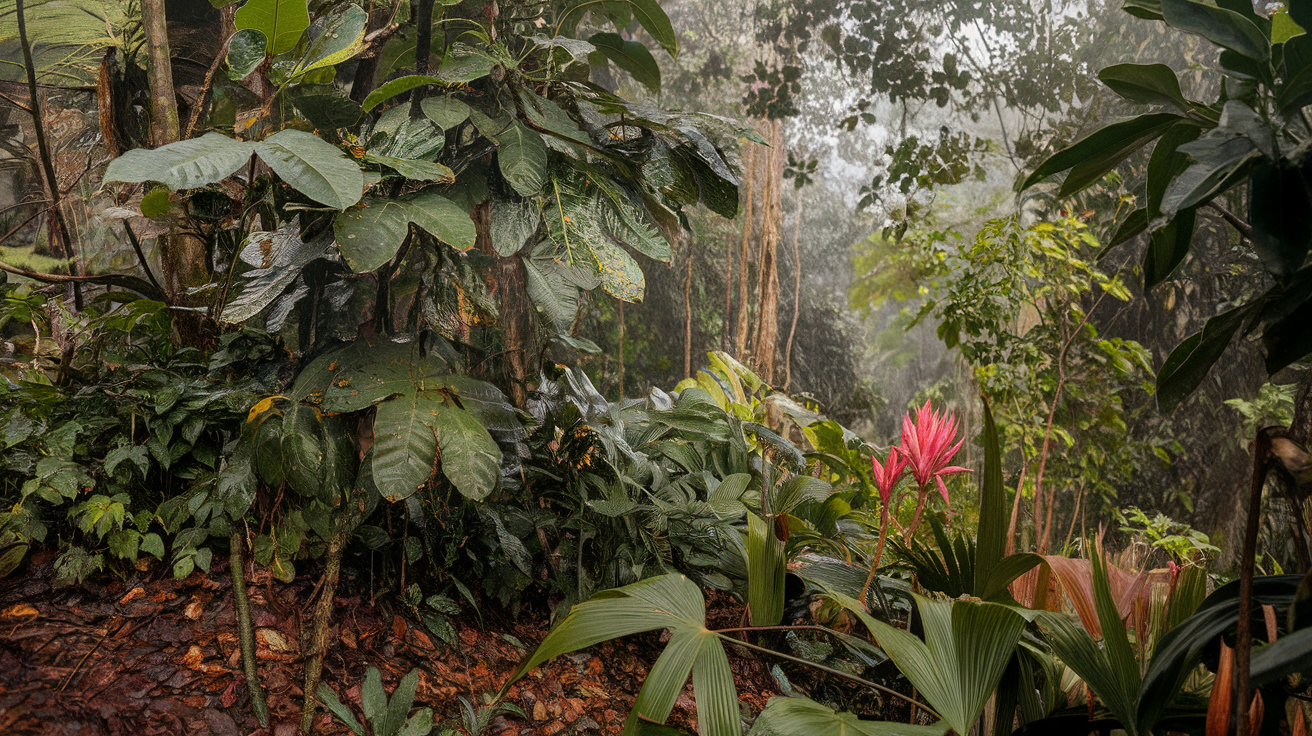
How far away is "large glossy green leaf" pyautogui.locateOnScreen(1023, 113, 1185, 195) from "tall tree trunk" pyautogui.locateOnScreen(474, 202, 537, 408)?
106cm

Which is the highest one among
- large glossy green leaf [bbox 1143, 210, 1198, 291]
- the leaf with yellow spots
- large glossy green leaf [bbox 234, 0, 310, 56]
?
large glossy green leaf [bbox 234, 0, 310, 56]

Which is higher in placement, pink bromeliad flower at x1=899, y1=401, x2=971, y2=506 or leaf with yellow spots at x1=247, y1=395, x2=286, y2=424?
leaf with yellow spots at x1=247, y1=395, x2=286, y2=424

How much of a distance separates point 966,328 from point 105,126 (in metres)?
3.19

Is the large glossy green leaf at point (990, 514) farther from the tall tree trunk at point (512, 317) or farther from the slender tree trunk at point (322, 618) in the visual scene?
the slender tree trunk at point (322, 618)

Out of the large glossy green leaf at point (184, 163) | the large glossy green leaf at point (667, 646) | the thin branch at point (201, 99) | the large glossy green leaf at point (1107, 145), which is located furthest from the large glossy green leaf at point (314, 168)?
the large glossy green leaf at point (1107, 145)

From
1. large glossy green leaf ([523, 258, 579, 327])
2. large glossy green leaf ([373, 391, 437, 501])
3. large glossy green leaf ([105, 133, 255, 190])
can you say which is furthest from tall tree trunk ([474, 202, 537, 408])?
large glossy green leaf ([105, 133, 255, 190])

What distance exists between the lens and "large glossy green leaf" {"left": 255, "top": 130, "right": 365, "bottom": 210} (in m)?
0.97

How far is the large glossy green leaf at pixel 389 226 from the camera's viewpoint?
105 centimetres

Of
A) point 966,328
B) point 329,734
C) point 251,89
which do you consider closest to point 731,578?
point 329,734

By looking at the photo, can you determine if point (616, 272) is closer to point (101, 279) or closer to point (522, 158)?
point (522, 158)

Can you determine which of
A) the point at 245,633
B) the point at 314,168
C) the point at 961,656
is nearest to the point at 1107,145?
the point at 961,656

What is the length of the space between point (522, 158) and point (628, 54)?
20.6 inches

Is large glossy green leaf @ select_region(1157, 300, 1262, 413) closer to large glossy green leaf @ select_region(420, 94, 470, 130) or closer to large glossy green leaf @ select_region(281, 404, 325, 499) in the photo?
large glossy green leaf @ select_region(420, 94, 470, 130)

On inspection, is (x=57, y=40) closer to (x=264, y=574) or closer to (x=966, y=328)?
(x=264, y=574)
